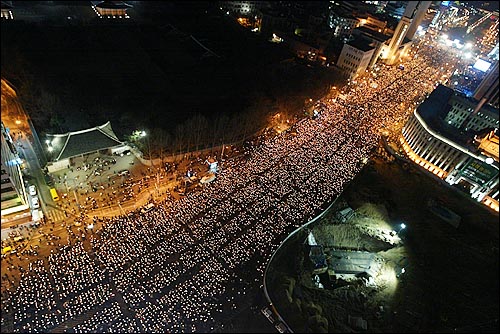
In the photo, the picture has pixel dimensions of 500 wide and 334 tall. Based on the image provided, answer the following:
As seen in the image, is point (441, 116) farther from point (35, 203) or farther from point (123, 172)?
point (35, 203)

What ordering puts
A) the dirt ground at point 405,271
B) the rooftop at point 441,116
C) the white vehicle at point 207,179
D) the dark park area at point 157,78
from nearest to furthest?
the dirt ground at point 405,271
the white vehicle at point 207,179
the dark park area at point 157,78
the rooftop at point 441,116

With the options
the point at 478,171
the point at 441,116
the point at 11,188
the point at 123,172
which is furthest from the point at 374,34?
the point at 11,188

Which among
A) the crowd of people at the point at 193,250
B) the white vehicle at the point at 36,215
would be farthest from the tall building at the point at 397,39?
the white vehicle at the point at 36,215

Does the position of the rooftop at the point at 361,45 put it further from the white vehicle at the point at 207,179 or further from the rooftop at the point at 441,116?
the white vehicle at the point at 207,179

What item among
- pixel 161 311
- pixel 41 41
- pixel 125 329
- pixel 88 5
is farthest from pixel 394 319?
pixel 88 5

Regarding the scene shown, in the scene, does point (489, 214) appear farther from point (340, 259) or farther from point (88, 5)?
point (88, 5)

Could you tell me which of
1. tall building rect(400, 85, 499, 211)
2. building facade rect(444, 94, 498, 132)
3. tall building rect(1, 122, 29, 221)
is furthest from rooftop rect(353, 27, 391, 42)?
tall building rect(1, 122, 29, 221)
